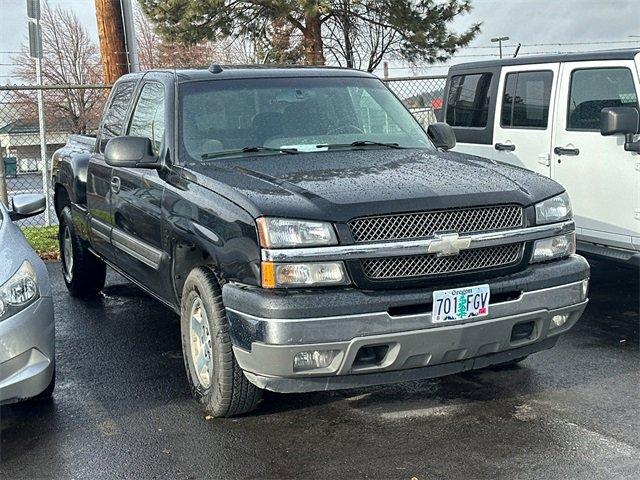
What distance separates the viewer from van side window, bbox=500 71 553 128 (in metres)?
7.12

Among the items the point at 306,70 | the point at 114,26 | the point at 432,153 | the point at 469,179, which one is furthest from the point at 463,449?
the point at 114,26

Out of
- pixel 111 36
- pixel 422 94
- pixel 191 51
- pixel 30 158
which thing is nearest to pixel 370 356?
pixel 111 36

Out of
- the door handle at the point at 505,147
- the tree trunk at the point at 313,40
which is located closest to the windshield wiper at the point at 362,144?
the door handle at the point at 505,147

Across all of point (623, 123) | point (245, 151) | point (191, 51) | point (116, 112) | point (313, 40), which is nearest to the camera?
point (245, 151)

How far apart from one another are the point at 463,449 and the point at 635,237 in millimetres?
3059

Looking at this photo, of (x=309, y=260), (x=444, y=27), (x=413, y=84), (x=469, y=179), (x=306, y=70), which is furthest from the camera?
(x=444, y=27)

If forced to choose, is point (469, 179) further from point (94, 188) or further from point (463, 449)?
point (94, 188)

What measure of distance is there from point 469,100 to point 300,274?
4.91 metres

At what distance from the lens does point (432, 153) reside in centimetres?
510

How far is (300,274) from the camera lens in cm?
379

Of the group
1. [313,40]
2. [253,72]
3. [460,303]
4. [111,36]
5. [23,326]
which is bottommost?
[23,326]

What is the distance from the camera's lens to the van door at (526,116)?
7055 mm

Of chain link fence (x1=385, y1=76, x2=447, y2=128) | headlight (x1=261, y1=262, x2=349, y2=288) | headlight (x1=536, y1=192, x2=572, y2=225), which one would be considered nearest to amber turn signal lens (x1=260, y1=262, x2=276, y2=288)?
headlight (x1=261, y1=262, x2=349, y2=288)

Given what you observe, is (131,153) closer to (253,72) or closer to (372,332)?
(253,72)
